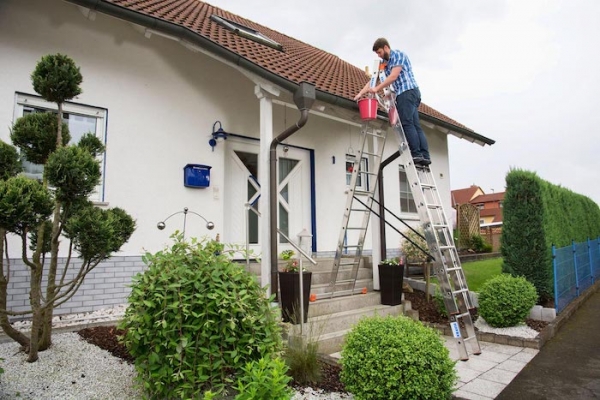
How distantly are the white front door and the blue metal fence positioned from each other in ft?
14.1

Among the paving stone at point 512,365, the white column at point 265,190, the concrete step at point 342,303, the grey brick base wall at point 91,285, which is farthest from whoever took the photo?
the concrete step at point 342,303

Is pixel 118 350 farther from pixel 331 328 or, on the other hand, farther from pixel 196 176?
pixel 196 176

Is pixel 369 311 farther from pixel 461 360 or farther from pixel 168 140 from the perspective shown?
pixel 168 140

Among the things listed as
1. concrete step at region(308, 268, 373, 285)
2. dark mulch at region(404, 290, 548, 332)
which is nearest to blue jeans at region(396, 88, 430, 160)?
concrete step at region(308, 268, 373, 285)

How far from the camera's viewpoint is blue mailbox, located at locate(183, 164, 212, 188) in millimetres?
6043

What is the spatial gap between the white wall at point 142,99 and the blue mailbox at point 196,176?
0.38 feet

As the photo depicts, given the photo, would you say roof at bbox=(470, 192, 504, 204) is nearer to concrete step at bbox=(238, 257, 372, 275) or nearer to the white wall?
concrete step at bbox=(238, 257, 372, 275)

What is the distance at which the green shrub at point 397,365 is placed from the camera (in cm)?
300

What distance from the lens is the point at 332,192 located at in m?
8.27

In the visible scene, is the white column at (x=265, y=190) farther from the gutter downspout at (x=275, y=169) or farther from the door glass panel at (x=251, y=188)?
the door glass panel at (x=251, y=188)

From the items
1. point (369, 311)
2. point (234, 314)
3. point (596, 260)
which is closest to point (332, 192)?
point (369, 311)

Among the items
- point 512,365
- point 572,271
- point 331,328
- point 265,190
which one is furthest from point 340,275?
point 572,271

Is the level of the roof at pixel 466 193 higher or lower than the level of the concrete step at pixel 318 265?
higher

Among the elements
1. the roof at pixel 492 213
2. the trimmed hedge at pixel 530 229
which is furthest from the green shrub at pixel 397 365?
the roof at pixel 492 213
